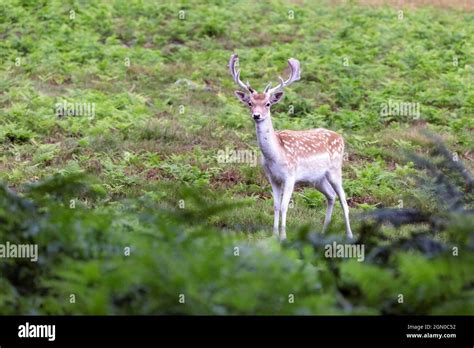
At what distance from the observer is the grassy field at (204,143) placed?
4094mm

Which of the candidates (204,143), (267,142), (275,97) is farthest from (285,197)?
(204,143)

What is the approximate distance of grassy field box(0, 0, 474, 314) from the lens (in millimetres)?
4094

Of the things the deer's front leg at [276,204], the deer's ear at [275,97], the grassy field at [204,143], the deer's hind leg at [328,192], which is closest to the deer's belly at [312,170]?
the deer's hind leg at [328,192]

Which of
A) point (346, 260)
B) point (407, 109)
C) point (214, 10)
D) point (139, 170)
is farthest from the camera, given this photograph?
point (214, 10)

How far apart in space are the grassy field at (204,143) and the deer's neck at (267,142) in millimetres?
885

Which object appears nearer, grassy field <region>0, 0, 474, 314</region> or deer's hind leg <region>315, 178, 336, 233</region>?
grassy field <region>0, 0, 474, 314</region>

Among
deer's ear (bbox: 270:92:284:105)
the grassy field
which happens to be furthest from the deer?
the grassy field

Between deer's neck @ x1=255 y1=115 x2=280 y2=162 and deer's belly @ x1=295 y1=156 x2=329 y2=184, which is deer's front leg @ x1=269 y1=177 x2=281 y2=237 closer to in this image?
deer's belly @ x1=295 y1=156 x2=329 y2=184

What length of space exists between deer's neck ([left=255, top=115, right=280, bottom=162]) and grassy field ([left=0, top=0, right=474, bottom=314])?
885 millimetres

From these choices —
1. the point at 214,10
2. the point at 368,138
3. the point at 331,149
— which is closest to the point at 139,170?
the point at 331,149

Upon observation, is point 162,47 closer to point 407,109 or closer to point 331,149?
point 407,109

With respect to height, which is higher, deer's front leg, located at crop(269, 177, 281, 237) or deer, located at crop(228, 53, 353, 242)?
deer, located at crop(228, 53, 353, 242)

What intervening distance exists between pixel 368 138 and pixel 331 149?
4936mm

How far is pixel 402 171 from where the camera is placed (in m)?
15.4
